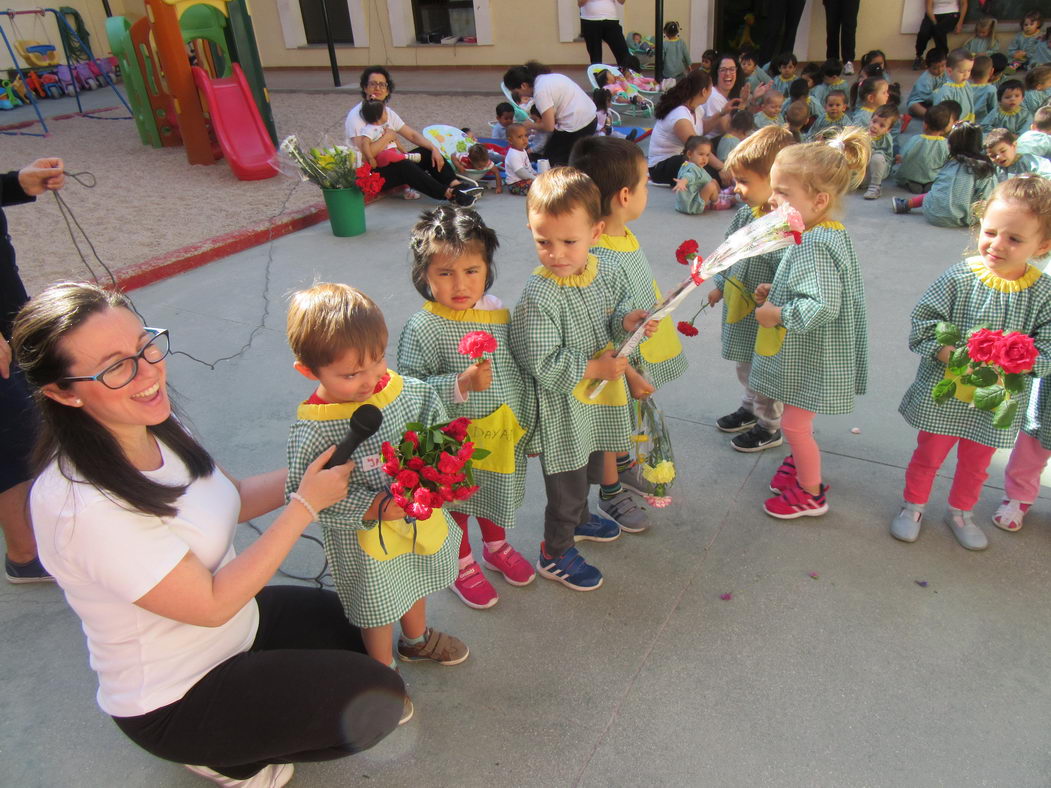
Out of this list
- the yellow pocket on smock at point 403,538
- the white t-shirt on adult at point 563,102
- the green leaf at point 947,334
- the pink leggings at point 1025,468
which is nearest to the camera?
the yellow pocket on smock at point 403,538

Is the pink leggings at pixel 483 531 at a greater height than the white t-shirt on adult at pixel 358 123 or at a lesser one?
lesser

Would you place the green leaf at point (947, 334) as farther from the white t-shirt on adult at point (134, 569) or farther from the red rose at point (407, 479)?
the white t-shirt on adult at point (134, 569)

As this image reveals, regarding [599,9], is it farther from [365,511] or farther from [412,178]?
[365,511]

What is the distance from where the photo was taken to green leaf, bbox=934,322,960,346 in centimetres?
237

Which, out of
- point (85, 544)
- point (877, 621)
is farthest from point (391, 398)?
point (877, 621)

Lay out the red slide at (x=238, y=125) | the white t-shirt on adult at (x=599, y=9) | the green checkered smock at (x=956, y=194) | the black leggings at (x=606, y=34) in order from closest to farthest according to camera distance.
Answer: the green checkered smock at (x=956, y=194) < the red slide at (x=238, y=125) < the white t-shirt on adult at (x=599, y=9) < the black leggings at (x=606, y=34)

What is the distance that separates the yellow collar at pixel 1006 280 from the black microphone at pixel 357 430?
1.98 m

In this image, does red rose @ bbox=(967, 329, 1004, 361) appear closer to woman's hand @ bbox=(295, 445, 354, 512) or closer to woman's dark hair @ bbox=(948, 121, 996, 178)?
woman's hand @ bbox=(295, 445, 354, 512)

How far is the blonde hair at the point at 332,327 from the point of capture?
182 centimetres

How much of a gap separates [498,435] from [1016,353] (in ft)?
4.96

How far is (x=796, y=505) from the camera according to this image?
2.90 m

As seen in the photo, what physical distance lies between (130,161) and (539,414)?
886cm

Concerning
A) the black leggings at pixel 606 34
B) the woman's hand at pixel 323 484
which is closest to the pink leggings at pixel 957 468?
the woman's hand at pixel 323 484

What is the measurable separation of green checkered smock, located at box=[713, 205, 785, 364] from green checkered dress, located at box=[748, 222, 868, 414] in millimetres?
194
